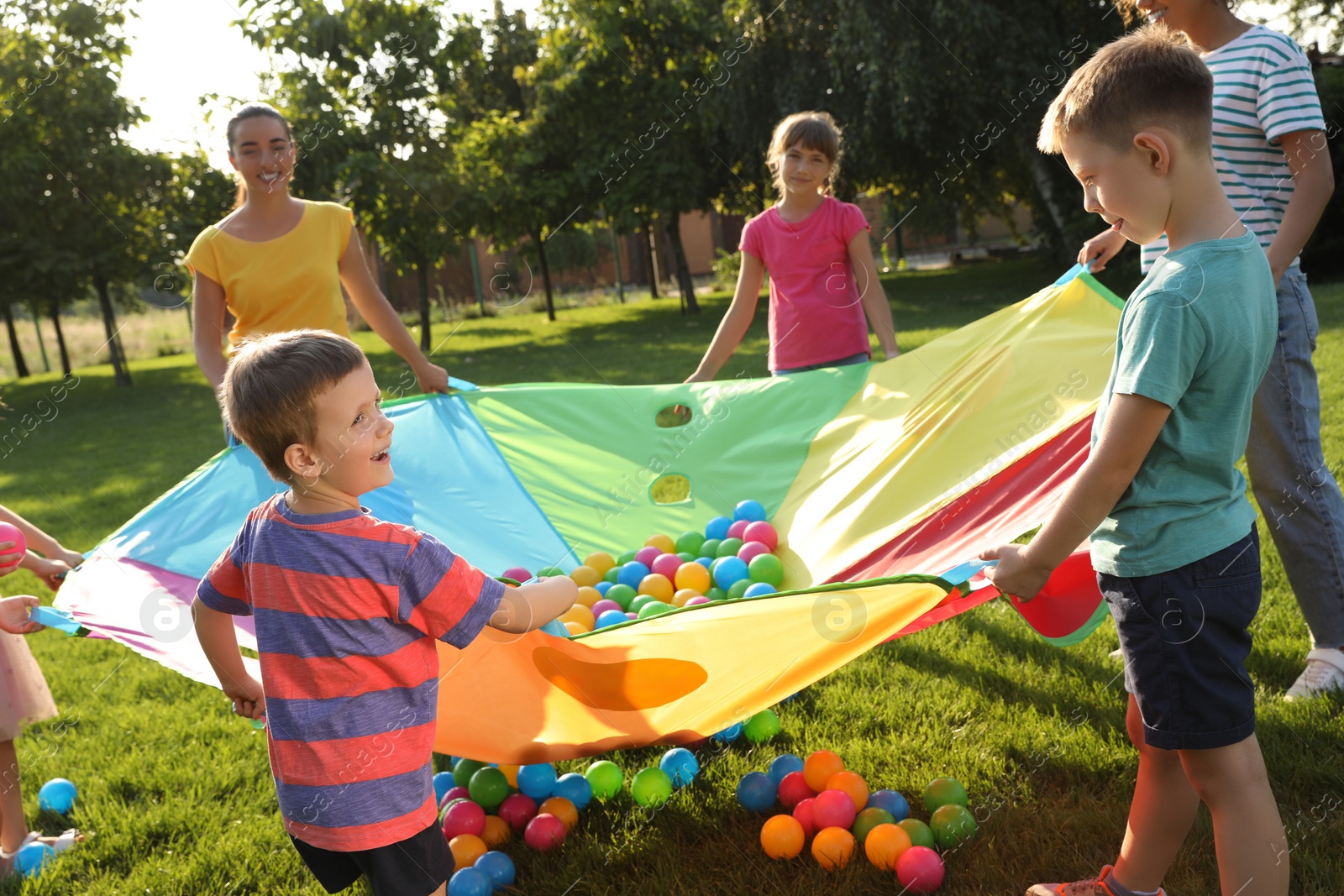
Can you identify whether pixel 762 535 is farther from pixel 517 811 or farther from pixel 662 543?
pixel 517 811

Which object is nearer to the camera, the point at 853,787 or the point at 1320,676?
the point at 853,787

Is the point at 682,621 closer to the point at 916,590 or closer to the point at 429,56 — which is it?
the point at 916,590

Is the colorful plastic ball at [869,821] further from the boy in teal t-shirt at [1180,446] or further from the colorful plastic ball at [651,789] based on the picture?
the boy in teal t-shirt at [1180,446]

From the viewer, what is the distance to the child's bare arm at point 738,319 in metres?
3.07

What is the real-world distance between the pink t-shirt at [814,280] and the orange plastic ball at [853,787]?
147 cm

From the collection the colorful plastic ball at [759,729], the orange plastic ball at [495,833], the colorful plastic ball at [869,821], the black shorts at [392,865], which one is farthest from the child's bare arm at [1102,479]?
the orange plastic ball at [495,833]

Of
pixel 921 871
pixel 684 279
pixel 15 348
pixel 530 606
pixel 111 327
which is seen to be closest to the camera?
pixel 530 606

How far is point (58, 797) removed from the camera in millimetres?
2318

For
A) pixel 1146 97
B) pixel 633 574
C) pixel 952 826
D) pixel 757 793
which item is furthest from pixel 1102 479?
pixel 633 574

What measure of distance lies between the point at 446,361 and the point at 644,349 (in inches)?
88.4

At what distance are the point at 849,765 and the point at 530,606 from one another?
3.56ft

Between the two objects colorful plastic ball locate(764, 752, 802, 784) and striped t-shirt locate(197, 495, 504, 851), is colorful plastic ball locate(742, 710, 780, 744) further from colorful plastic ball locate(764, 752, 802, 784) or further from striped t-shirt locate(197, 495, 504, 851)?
striped t-shirt locate(197, 495, 504, 851)

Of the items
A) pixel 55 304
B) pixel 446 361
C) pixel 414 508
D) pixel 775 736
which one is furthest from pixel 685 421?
pixel 55 304

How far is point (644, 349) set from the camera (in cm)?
953
